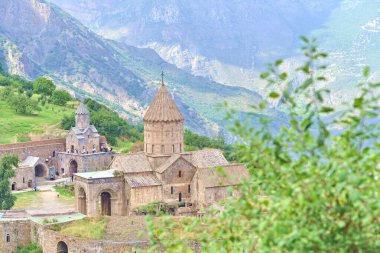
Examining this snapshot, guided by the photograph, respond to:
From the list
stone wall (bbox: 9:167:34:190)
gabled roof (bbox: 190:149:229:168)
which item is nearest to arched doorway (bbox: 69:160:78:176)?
stone wall (bbox: 9:167:34:190)

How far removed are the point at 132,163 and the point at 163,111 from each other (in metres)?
3.23

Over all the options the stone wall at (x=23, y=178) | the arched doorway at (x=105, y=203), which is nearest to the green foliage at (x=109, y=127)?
the stone wall at (x=23, y=178)

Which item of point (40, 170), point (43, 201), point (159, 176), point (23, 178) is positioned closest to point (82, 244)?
point (159, 176)

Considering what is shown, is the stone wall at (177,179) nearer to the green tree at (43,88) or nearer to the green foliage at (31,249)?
the green foliage at (31,249)

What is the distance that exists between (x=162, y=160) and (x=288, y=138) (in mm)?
33213

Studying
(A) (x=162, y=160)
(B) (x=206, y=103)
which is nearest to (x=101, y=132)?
(A) (x=162, y=160)

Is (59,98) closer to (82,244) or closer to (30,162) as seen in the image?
(30,162)

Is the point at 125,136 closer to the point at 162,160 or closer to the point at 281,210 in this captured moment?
the point at 162,160

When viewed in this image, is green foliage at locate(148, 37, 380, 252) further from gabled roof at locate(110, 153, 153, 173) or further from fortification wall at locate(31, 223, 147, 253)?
gabled roof at locate(110, 153, 153, 173)

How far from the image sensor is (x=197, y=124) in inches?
6649

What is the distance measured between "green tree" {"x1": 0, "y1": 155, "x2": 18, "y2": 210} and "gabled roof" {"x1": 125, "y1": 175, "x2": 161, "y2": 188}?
9682 mm

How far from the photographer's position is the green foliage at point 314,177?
12367 mm

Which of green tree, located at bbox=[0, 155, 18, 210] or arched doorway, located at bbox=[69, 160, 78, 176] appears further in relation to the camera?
arched doorway, located at bbox=[69, 160, 78, 176]

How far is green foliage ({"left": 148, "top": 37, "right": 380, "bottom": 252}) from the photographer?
1237 cm
